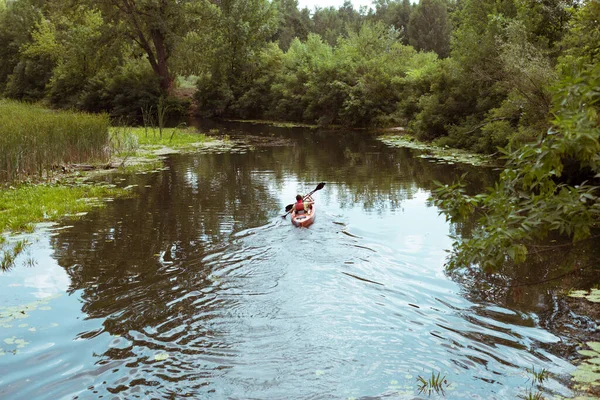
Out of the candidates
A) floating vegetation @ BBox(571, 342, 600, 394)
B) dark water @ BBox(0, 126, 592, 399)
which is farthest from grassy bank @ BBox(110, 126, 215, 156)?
floating vegetation @ BBox(571, 342, 600, 394)

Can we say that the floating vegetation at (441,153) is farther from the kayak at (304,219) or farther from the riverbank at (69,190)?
the riverbank at (69,190)

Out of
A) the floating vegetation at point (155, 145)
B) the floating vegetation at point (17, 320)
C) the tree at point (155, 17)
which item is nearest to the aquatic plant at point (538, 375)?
the floating vegetation at point (17, 320)

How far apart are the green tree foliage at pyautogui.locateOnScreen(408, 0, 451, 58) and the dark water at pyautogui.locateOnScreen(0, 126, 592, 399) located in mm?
51278

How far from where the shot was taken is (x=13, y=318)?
6.29 metres

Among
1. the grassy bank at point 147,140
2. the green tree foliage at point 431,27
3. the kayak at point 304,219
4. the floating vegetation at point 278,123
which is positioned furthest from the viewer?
the green tree foliage at point 431,27

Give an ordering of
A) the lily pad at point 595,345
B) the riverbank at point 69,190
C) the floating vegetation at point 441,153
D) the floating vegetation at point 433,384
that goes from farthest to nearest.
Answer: the floating vegetation at point 441,153 < the riverbank at point 69,190 < the lily pad at point 595,345 < the floating vegetation at point 433,384

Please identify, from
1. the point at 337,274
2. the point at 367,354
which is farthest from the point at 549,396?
the point at 337,274

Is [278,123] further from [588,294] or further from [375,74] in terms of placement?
[588,294]

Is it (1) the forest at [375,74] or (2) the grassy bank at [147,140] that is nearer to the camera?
(1) the forest at [375,74]

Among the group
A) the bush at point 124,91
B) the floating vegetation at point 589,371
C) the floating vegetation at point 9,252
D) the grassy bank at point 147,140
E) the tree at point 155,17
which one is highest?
the tree at point 155,17

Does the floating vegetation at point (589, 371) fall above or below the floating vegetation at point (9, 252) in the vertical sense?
below

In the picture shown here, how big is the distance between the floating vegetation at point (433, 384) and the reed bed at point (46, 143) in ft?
37.0

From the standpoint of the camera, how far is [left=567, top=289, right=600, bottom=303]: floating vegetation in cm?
642

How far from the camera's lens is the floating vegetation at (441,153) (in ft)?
62.7
